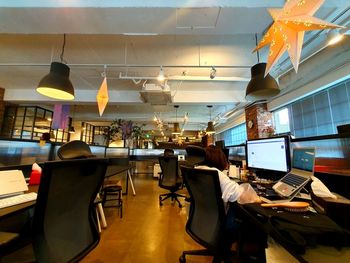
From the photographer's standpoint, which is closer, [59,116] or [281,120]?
[281,120]

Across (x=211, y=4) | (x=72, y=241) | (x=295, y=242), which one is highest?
(x=211, y=4)

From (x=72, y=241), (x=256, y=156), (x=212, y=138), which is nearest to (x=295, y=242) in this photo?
(x=72, y=241)

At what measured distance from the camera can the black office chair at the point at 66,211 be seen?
856mm

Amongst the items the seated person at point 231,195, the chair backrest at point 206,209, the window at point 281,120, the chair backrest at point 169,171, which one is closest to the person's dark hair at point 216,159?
the seated person at point 231,195

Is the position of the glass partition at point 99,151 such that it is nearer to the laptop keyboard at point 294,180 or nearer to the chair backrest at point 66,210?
the chair backrest at point 66,210

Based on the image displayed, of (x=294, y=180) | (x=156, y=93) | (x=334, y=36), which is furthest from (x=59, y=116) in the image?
(x=334, y=36)

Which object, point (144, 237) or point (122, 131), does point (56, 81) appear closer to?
point (144, 237)

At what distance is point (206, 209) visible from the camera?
4.51ft

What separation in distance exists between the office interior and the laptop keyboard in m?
0.23

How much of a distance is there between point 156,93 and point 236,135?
560 cm

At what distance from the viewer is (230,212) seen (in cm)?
131

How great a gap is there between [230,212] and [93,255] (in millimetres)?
1592

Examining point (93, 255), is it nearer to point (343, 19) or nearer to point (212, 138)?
point (343, 19)

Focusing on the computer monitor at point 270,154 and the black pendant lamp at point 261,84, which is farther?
the black pendant lamp at point 261,84
